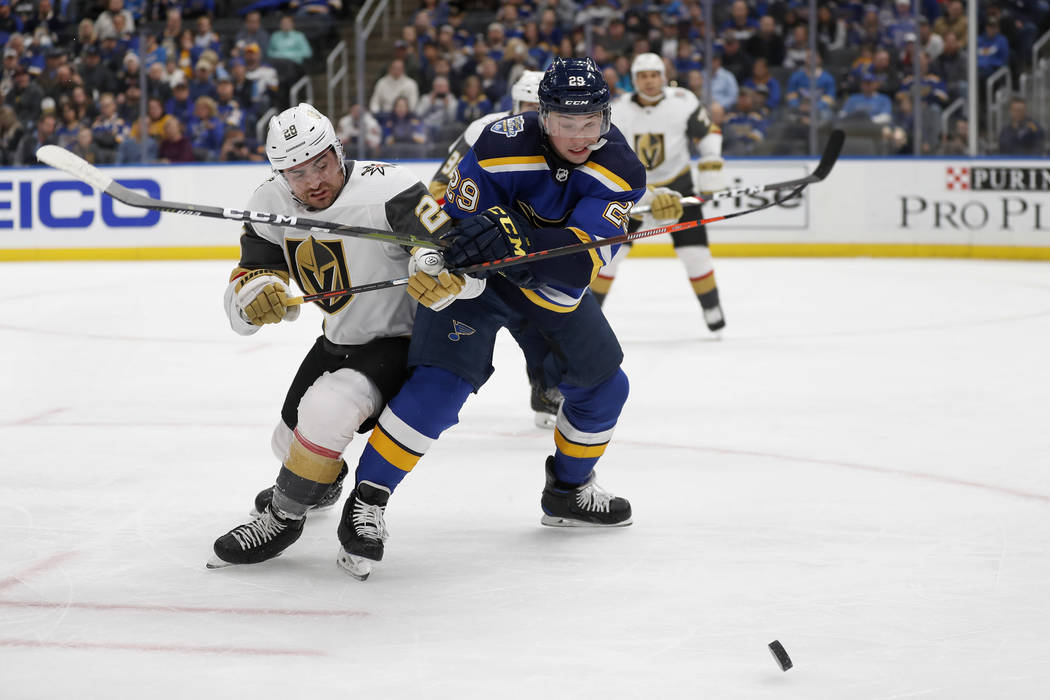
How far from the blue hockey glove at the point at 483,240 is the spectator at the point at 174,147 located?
8.44 m

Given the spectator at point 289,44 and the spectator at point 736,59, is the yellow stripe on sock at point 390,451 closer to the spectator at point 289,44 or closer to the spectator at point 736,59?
the spectator at point 736,59

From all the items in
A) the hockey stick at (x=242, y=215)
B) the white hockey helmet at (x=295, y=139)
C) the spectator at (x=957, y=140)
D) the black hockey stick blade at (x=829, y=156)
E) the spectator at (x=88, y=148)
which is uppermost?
the white hockey helmet at (x=295, y=139)

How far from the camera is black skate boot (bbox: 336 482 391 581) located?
9.05 ft

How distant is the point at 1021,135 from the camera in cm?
982

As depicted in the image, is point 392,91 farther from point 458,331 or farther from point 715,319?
point 458,331

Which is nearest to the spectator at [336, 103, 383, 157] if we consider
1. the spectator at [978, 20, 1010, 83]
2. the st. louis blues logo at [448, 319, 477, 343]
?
the spectator at [978, 20, 1010, 83]

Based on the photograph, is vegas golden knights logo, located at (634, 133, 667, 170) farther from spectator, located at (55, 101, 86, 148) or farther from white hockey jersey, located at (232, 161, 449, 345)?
spectator, located at (55, 101, 86, 148)

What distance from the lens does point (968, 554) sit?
294cm

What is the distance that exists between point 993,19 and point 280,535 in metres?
8.83

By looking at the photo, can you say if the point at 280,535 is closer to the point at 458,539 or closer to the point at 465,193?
the point at 458,539

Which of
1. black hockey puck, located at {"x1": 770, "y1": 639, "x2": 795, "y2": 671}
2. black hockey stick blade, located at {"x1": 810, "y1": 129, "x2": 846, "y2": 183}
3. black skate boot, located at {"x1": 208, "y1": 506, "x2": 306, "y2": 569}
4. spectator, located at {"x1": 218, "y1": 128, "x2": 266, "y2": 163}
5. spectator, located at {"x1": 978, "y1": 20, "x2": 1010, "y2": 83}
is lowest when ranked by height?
spectator, located at {"x1": 218, "y1": 128, "x2": 266, "y2": 163}

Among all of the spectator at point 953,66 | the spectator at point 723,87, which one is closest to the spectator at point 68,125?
the spectator at point 723,87

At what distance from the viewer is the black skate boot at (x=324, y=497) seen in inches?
123

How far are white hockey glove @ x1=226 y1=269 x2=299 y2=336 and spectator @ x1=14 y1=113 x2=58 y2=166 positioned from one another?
27.2ft
